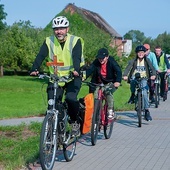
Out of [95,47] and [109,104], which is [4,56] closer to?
[95,47]

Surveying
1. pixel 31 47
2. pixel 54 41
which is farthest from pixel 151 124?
pixel 31 47

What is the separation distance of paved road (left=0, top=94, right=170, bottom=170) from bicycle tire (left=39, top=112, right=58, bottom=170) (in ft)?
1.55

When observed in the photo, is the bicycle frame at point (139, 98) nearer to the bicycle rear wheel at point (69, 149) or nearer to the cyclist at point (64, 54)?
the bicycle rear wheel at point (69, 149)

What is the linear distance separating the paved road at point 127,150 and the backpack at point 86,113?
455mm

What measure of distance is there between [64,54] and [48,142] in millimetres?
1464

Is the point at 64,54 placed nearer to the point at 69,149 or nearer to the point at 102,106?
the point at 69,149

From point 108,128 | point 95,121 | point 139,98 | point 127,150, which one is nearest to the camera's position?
→ point 127,150

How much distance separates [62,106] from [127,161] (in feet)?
4.29

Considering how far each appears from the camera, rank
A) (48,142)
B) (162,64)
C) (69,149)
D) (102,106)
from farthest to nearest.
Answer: (162,64), (102,106), (69,149), (48,142)

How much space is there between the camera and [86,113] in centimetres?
797

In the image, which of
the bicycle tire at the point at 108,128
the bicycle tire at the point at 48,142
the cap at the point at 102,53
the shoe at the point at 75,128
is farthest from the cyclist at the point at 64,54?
the bicycle tire at the point at 108,128

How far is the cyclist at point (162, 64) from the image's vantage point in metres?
17.3

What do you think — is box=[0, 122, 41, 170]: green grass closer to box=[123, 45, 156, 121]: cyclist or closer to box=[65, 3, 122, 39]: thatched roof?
box=[123, 45, 156, 121]: cyclist

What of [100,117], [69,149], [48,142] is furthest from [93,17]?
[48,142]
